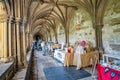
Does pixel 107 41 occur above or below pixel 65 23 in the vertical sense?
below

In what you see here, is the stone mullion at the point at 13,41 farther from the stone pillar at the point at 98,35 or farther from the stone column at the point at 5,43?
the stone pillar at the point at 98,35

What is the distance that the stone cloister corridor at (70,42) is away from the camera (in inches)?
119

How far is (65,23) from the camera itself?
1115 centimetres

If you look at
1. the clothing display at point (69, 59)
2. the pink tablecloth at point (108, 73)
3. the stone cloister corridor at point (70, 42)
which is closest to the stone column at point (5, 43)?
the stone cloister corridor at point (70, 42)

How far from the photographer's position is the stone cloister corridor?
3.03m

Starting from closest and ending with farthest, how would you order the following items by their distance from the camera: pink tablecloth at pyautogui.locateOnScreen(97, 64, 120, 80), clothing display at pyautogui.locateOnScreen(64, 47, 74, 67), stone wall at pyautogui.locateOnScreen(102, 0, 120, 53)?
1. pink tablecloth at pyautogui.locateOnScreen(97, 64, 120, 80)
2. stone wall at pyautogui.locateOnScreen(102, 0, 120, 53)
3. clothing display at pyautogui.locateOnScreen(64, 47, 74, 67)

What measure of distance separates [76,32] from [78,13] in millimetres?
1505

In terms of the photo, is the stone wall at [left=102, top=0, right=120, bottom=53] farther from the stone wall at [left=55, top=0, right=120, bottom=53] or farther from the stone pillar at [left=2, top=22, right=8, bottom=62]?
the stone pillar at [left=2, top=22, right=8, bottom=62]

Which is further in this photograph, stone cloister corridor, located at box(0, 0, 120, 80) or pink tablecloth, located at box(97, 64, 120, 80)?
stone cloister corridor, located at box(0, 0, 120, 80)

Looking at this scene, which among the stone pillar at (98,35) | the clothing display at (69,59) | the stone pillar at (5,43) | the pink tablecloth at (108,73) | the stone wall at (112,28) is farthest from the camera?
the stone pillar at (98,35)

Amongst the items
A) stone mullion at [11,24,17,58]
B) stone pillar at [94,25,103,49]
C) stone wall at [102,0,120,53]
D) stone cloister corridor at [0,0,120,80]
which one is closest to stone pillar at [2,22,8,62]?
stone cloister corridor at [0,0,120,80]

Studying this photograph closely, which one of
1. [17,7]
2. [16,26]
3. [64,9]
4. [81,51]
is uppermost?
[64,9]

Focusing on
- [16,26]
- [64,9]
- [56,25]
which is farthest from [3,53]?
[56,25]

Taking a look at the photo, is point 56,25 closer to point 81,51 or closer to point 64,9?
point 64,9
